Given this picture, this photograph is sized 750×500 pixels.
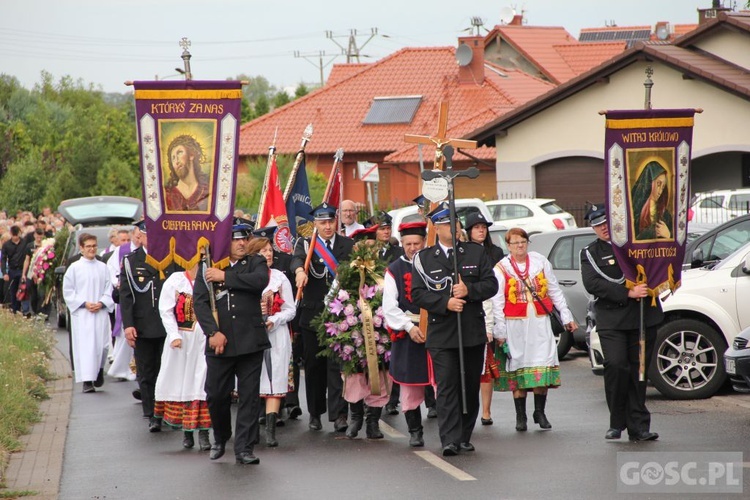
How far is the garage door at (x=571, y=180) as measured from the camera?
109 feet

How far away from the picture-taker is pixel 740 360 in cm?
1150

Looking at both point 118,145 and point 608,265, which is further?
point 118,145

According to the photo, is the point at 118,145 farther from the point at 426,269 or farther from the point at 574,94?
the point at 426,269

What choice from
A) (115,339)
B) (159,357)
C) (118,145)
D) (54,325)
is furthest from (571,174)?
(118,145)

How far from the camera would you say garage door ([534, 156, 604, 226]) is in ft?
109

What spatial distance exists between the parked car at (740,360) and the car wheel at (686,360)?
1.20 metres

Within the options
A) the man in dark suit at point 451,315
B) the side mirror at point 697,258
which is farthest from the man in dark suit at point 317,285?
the side mirror at point 697,258

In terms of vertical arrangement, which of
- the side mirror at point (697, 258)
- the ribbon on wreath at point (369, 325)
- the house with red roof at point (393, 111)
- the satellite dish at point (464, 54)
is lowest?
the ribbon on wreath at point (369, 325)

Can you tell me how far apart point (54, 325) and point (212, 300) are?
1814cm

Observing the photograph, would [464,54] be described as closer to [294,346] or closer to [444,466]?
[294,346]

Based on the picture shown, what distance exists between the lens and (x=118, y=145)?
190 ft

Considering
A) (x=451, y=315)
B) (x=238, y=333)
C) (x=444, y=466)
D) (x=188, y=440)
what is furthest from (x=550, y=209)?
(x=444, y=466)

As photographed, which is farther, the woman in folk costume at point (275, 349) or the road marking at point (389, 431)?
the road marking at point (389, 431)

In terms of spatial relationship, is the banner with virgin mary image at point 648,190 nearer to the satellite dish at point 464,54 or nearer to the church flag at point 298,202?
the church flag at point 298,202
